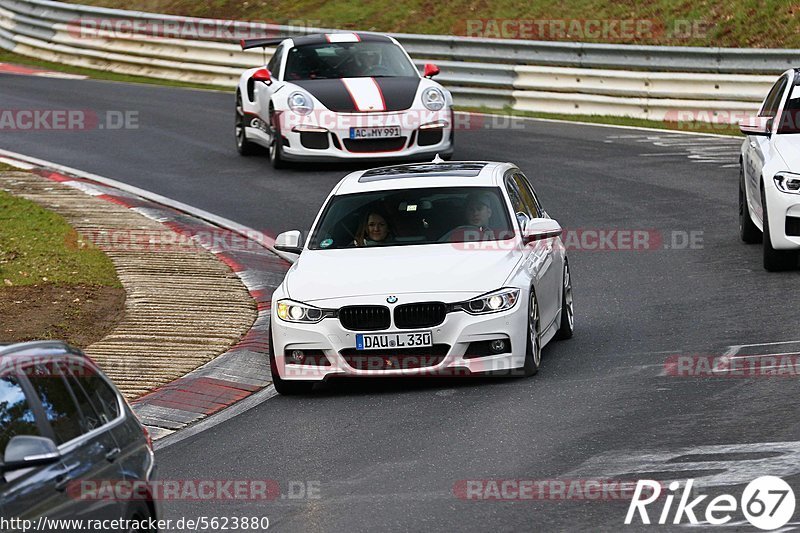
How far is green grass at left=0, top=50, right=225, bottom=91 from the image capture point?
1249 inches

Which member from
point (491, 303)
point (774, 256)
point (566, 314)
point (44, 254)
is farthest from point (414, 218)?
point (44, 254)

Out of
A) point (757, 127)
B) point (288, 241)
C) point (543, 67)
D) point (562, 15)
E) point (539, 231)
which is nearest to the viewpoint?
point (539, 231)

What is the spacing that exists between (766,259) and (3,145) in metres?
12.9

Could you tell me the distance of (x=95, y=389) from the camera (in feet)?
22.1

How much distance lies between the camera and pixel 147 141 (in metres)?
24.0

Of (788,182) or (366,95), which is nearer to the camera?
(788,182)

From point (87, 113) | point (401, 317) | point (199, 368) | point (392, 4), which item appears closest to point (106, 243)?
point (199, 368)

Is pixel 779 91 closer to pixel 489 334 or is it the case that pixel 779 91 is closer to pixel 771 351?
pixel 771 351

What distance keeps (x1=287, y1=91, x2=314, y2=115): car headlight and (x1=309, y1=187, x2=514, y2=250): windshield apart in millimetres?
8508

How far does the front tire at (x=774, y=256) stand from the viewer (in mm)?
14242

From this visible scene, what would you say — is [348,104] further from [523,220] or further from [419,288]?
[419,288]

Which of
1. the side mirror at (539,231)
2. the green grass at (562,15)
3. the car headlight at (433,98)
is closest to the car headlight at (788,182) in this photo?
the side mirror at (539,231)

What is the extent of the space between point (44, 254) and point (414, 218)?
4943 millimetres

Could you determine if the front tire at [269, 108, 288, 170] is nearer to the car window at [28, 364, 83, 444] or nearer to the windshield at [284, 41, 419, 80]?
the windshield at [284, 41, 419, 80]
